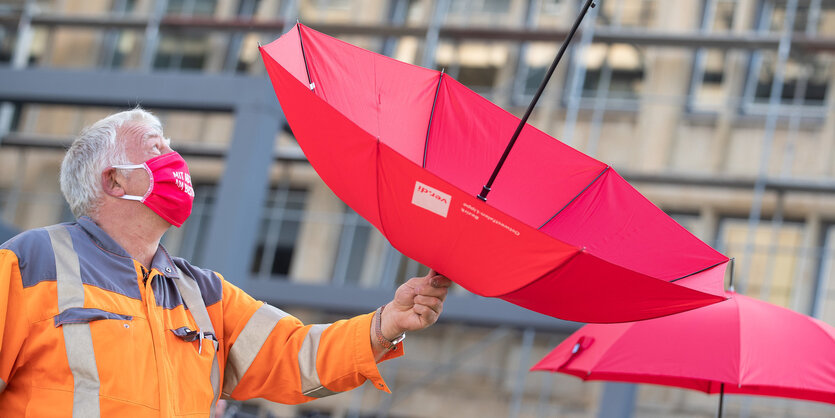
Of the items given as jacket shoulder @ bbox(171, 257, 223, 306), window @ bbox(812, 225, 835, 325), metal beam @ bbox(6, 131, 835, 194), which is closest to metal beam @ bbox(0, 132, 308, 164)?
metal beam @ bbox(6, 131, 835, 194)

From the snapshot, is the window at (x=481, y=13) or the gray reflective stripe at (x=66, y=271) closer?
the gray reflective stripe at (x=66, y=271)

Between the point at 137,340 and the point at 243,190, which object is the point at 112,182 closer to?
the point at 137,340

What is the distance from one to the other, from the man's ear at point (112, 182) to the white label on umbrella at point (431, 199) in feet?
3.12

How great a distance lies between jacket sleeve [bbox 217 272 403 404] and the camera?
356cm

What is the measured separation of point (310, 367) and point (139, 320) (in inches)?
23.1

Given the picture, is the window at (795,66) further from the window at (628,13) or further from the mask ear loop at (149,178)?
the mask ear loop at (149,178)

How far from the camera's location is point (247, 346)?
366 centimetres

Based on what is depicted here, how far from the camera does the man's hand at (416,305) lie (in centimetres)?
333

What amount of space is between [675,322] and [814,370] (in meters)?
0.68

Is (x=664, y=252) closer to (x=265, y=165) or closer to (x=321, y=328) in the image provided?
(x=321, y=328)

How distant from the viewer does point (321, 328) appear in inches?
145

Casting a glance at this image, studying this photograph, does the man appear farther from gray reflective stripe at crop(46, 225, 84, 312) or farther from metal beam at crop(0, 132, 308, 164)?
metal beam at crop(0, 132, 308, 164)

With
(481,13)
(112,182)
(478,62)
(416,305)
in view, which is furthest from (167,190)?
(481,13)

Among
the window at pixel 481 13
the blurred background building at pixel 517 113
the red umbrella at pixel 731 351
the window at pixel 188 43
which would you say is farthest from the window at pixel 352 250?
the red umbrella at pixel 731 351
